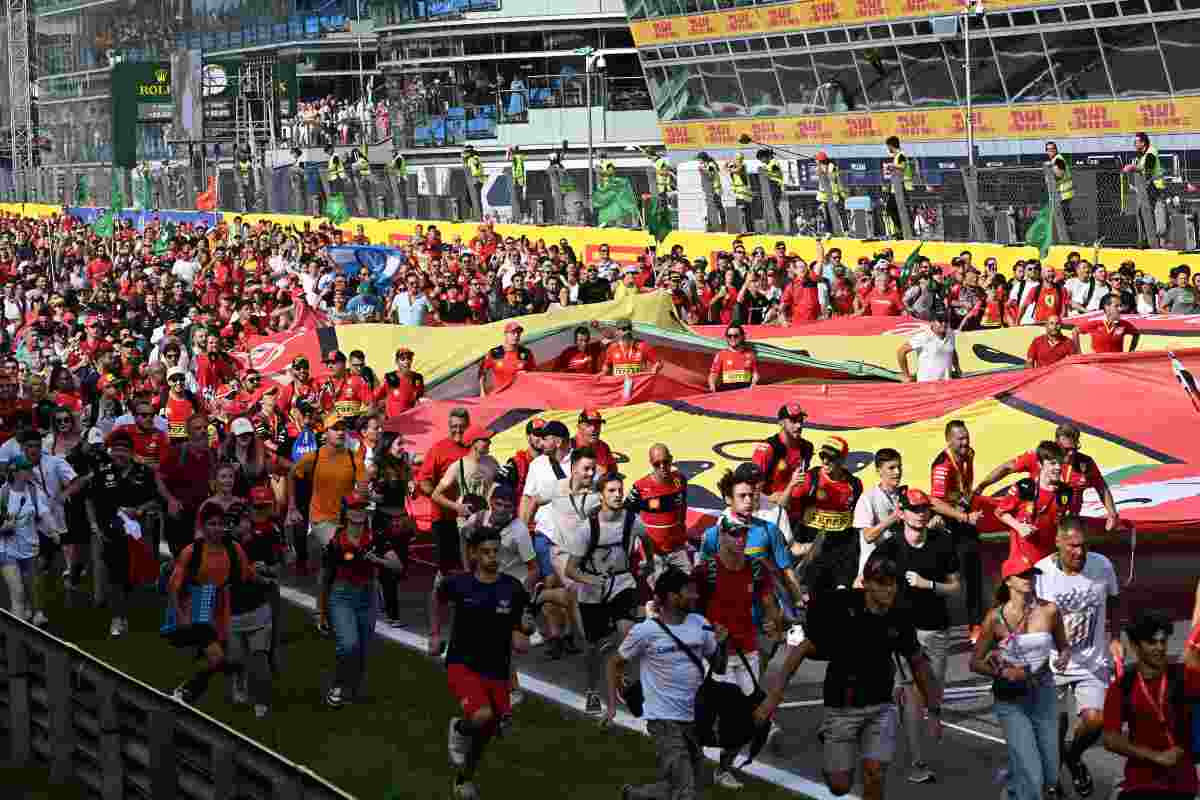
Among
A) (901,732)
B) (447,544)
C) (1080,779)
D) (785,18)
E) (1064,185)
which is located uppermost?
(785,18)

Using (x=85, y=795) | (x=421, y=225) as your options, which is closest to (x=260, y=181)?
(x=421, y=225)

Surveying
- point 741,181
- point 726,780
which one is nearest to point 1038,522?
point 726,780

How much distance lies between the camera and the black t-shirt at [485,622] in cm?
1087

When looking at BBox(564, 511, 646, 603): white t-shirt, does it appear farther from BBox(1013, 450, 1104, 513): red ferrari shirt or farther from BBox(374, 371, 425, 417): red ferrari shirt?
BBox(374, 371, 425, 417): red ferrari shirt

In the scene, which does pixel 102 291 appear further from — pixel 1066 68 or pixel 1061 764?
pixel 1061 764

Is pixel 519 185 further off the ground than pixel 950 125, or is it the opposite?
pixel 950 125

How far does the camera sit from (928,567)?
1170 centimetres

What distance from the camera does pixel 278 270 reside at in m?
37.5

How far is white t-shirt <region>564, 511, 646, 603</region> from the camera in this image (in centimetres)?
1270

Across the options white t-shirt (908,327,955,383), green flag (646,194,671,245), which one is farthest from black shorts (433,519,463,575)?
green flag (646,194,671,245)

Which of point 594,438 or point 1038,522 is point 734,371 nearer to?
point 594,438

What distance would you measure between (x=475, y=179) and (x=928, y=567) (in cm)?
3448

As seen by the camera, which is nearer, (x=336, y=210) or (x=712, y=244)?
(x=712, y=244)

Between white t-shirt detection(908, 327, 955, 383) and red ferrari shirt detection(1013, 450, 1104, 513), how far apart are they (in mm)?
5993
